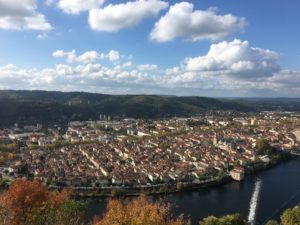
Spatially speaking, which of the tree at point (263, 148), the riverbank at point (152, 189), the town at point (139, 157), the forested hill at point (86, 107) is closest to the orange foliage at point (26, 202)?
the riverbank at point (152, 189)

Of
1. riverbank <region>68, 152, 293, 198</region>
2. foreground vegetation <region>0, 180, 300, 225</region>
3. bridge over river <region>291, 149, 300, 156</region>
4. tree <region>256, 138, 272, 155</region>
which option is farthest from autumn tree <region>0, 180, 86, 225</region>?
bridge over river <region>291, 149, 300, 156</region>

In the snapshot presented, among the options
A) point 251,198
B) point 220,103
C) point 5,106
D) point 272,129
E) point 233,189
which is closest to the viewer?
point 251,198

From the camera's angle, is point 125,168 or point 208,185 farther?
point 125,168

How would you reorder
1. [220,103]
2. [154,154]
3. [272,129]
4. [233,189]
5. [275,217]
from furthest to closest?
[220,103]
[272,129]
[154,154]
[233,189]
[275,217]

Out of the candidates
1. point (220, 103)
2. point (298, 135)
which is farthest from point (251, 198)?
point (220, 103)

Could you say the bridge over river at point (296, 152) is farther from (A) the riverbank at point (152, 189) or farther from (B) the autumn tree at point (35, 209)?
(B) the autumn tree at point (35, 209)

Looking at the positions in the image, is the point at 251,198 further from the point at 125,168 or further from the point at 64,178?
the point at 64,178
